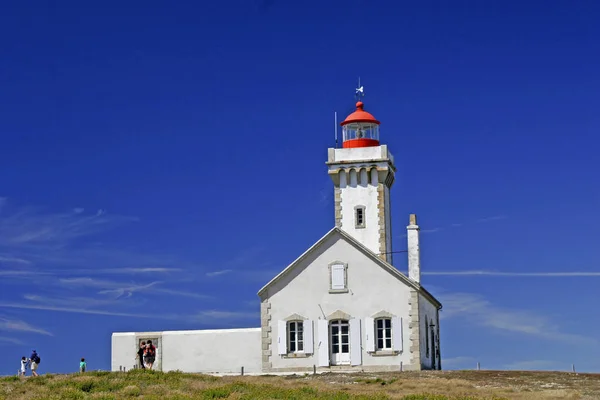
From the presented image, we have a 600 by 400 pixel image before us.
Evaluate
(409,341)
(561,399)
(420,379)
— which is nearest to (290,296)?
(409,341)

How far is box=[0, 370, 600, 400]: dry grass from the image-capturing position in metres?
29.2

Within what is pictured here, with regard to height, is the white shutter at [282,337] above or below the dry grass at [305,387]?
above

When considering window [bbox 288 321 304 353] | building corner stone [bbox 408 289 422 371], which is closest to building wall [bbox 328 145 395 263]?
building corner stone [bbox 408 289 422 371]

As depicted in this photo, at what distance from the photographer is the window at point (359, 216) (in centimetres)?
4559

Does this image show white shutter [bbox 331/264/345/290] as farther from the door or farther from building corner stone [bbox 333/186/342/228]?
building corner stone [bbox 333/186/342/228]

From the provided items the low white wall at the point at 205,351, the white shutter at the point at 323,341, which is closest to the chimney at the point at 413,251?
the white shutter at the point at 323,341

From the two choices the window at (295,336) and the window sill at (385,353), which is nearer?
the window sill at (385,353)

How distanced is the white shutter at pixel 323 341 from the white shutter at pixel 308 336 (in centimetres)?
31

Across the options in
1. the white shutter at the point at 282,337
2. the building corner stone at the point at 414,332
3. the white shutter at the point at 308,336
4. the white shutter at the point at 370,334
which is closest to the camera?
the building corner stone at the point at 414,332

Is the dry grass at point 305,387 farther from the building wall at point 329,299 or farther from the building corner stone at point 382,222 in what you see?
the building corner stone at point 382,222

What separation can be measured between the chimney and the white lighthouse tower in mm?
1494

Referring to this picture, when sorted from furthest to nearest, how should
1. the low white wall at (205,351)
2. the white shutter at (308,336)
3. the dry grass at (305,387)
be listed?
the low white wall at (205,351) < the white shutter at (308,336) < the dry grass at (305,387)

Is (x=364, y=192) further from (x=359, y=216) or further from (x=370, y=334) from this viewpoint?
(x=370, y=334)

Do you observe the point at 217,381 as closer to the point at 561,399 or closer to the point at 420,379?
the point at 420,379
